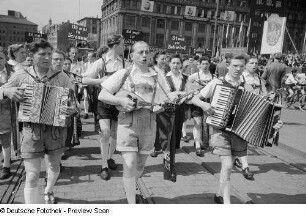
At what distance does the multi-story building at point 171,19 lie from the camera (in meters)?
69.6

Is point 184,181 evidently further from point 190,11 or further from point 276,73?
point 190,11

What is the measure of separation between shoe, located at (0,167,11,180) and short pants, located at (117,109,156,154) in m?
2.56

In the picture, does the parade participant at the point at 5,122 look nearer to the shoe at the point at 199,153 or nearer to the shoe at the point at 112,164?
the shoe at the point at 112,164

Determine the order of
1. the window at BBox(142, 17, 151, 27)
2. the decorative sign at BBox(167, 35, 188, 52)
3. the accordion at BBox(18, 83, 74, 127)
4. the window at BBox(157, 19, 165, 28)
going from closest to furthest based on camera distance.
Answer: the accordion at BBox(18, 83, 74, 127) → the decorative sign at BBox(167, 35, 188, 52) → the window at BBox(142, 17, 151, 27) → the window at BBox(157, 19, 165, 28)

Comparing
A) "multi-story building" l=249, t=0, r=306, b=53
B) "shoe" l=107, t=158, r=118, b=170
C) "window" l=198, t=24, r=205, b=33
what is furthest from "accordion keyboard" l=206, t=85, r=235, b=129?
"multi-story building" l=249, t=0, r=306, b=53

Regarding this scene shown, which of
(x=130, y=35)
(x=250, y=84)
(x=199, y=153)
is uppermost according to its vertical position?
(x=130, y=35)

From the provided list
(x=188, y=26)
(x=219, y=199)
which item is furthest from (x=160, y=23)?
(x=219, y=199)

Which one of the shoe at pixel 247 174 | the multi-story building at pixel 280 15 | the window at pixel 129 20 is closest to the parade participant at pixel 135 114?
the shoe at pixel 247 174

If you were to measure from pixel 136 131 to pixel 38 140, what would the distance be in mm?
1157

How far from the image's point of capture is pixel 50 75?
3752 millimetres

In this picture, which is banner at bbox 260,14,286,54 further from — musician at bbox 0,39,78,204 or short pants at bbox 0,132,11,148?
musician at bbox 0,39,78,204

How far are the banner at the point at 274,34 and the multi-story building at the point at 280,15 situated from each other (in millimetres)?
65408

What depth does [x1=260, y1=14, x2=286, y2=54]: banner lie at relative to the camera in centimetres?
1325

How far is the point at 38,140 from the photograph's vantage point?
140 inches
